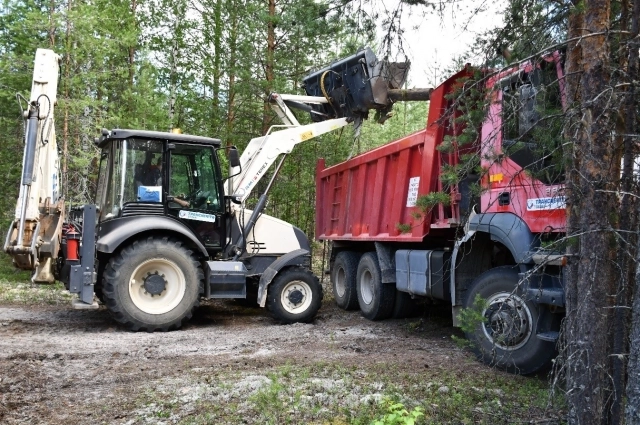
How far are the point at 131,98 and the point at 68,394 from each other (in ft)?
39.2

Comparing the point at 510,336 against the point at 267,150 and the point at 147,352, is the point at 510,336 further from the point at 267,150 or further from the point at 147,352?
the point at 267,150

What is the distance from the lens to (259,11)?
1363cm

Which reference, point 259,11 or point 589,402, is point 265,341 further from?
point 259,11

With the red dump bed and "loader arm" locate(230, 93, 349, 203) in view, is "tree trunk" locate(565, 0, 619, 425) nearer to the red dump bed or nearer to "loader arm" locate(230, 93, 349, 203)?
the red dump bed

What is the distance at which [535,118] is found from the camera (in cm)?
453

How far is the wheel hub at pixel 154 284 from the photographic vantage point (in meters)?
7.71

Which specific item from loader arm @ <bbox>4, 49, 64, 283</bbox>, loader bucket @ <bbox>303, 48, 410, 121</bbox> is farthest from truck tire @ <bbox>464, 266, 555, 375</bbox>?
loader arm @ <bbox>4, 49, 64, 283</bbox>

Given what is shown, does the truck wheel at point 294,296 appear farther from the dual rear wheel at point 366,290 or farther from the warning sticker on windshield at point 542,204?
the warning sticker on windshield at point 542,204

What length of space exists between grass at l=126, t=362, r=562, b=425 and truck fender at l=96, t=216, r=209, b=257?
2849mm

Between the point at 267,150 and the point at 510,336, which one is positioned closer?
the point at 510,336

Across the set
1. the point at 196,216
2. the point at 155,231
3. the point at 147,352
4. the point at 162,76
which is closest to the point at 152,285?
the point at 155,231

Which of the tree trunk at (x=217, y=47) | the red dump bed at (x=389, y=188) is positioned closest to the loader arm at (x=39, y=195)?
the red dump bed at (x=389, y=188)

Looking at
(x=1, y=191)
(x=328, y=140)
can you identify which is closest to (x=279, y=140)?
(x=328, y=140)

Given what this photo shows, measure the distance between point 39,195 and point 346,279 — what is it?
15.9 ft
